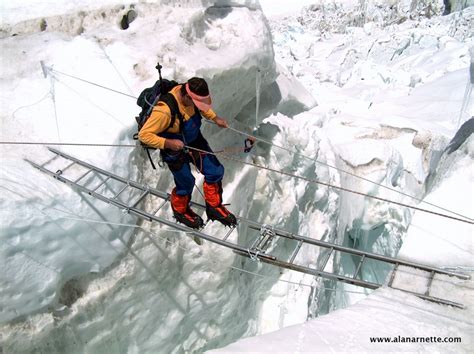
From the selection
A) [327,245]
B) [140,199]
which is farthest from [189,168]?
[327,245]

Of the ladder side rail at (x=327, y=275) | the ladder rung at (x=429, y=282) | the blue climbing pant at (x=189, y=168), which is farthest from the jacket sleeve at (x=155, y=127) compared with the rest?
the ladder rung at (x=429, y=282)

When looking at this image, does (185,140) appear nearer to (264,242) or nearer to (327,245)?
(264,242)

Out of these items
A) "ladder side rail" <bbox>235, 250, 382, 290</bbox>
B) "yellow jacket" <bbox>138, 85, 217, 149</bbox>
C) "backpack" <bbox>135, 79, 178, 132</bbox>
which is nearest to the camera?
"yellow jacket" <bbox>138, 85, 217, 149</bbox>

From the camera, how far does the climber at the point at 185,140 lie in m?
2.74

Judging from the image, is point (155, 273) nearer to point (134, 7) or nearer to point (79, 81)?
point (79, 81)

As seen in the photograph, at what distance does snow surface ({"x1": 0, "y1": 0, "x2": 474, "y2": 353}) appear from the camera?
2.89 meters

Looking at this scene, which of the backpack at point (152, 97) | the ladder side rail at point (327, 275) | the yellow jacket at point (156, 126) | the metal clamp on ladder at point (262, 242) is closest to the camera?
the yellow jacket at point (156, 126)

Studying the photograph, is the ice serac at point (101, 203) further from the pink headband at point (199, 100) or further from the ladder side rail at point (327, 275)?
the ladder side rail at point (327, 275)

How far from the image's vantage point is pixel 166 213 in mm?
4012

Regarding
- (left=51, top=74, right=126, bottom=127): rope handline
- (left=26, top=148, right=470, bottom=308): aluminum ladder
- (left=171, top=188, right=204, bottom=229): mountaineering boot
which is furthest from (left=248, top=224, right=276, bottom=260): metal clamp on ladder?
(left=51, top=74, right=126, bottom=127): rope handline

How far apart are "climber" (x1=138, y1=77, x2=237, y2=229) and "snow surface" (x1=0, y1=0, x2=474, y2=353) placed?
0.63 m

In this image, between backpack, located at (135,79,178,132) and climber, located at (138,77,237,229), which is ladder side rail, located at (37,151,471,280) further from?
backpack, located at (135,79,178,132)

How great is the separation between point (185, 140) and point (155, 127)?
1.27 ft

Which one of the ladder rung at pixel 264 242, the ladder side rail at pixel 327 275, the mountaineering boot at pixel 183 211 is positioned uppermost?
the mountaineering boot at pixel 183 211
